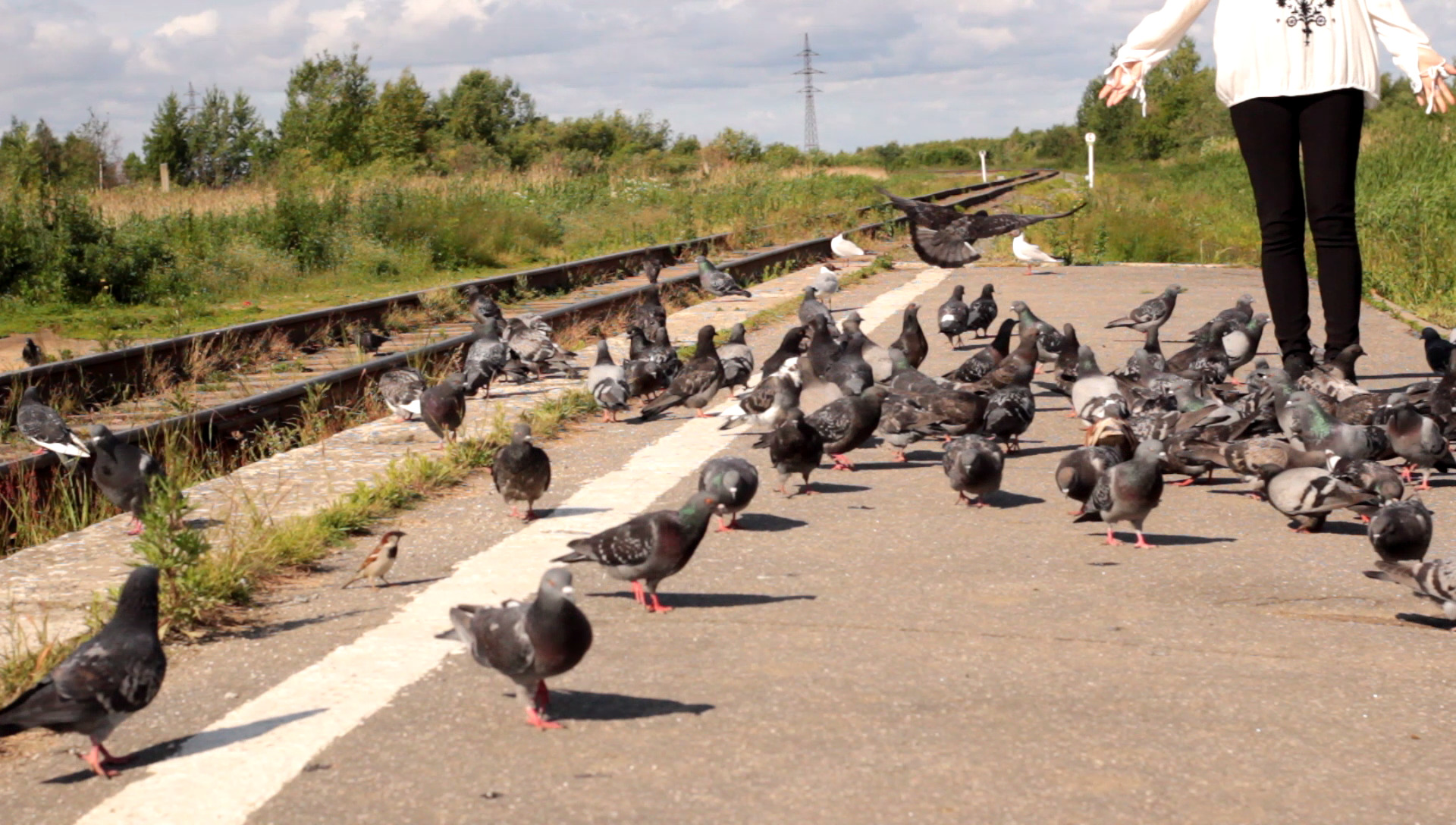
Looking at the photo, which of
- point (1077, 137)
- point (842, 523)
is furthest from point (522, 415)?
point (1077, 137)

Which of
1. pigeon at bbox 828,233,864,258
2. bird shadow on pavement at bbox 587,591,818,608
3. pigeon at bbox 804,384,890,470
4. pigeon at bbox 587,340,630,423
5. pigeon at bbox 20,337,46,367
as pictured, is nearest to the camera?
bird shadow on pavement at bbox 587,591,818,608

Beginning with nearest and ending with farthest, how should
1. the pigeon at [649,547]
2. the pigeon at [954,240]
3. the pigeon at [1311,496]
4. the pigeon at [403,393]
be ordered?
1. the pigeon at [649,547]
2. the pigeon at [1311,496]
3. the pigeon at [403,393]
4. the pigeon at [954,240]

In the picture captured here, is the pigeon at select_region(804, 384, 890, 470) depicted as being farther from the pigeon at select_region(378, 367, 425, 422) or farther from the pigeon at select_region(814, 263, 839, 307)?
the pigeon at select_region(814, 263, 839, 307)

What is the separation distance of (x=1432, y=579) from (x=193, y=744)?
4241mm

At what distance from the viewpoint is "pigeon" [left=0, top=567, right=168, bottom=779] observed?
421 centimetres

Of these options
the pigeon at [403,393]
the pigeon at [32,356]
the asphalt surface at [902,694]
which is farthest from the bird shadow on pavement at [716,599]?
the pigeon at [32,356]

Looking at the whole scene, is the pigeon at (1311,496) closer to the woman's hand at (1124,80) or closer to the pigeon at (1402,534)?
the pigeon at (1402,534)

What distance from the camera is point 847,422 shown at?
8758mm

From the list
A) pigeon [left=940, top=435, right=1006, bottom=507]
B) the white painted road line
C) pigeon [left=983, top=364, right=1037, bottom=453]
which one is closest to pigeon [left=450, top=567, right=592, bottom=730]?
the white painted road line

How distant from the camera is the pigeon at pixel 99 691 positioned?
4.21m

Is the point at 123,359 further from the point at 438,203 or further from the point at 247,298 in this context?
the point at 438,203

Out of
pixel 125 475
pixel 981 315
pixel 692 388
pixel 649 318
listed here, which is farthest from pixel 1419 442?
pixel 649 318

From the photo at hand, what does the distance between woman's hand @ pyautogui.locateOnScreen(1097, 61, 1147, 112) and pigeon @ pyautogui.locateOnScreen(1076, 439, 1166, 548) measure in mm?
3430

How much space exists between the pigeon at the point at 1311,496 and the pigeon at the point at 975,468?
1318 millimetres
